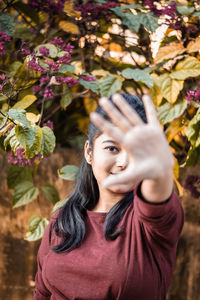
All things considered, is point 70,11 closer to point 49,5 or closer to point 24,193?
point 49,5

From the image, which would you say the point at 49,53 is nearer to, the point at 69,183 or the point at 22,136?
the point at 22,136

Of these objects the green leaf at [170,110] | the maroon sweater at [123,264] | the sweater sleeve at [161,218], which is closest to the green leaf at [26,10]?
the green leaf at [170,110]

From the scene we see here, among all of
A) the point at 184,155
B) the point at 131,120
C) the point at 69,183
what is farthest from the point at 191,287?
the point at 131,120

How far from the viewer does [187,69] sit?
1518 mm

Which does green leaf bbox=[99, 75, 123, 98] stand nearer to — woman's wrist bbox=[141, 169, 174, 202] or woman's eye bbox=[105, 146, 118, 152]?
woman's eye bbox=[105, 146, 118, 152]

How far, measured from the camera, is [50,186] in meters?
1.71

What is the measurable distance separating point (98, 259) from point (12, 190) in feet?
2.95

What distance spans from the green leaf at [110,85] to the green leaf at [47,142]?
283 mm

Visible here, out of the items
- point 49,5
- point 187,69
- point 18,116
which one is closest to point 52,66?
point 18,116

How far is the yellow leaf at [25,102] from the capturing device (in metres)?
1.48

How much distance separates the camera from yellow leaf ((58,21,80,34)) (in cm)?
168

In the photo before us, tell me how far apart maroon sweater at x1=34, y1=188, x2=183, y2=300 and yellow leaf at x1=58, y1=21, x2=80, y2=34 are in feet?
2.94

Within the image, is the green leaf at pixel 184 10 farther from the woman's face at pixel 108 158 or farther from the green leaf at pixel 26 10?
the woman's face at pixel 108 158

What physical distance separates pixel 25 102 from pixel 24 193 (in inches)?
14.2
